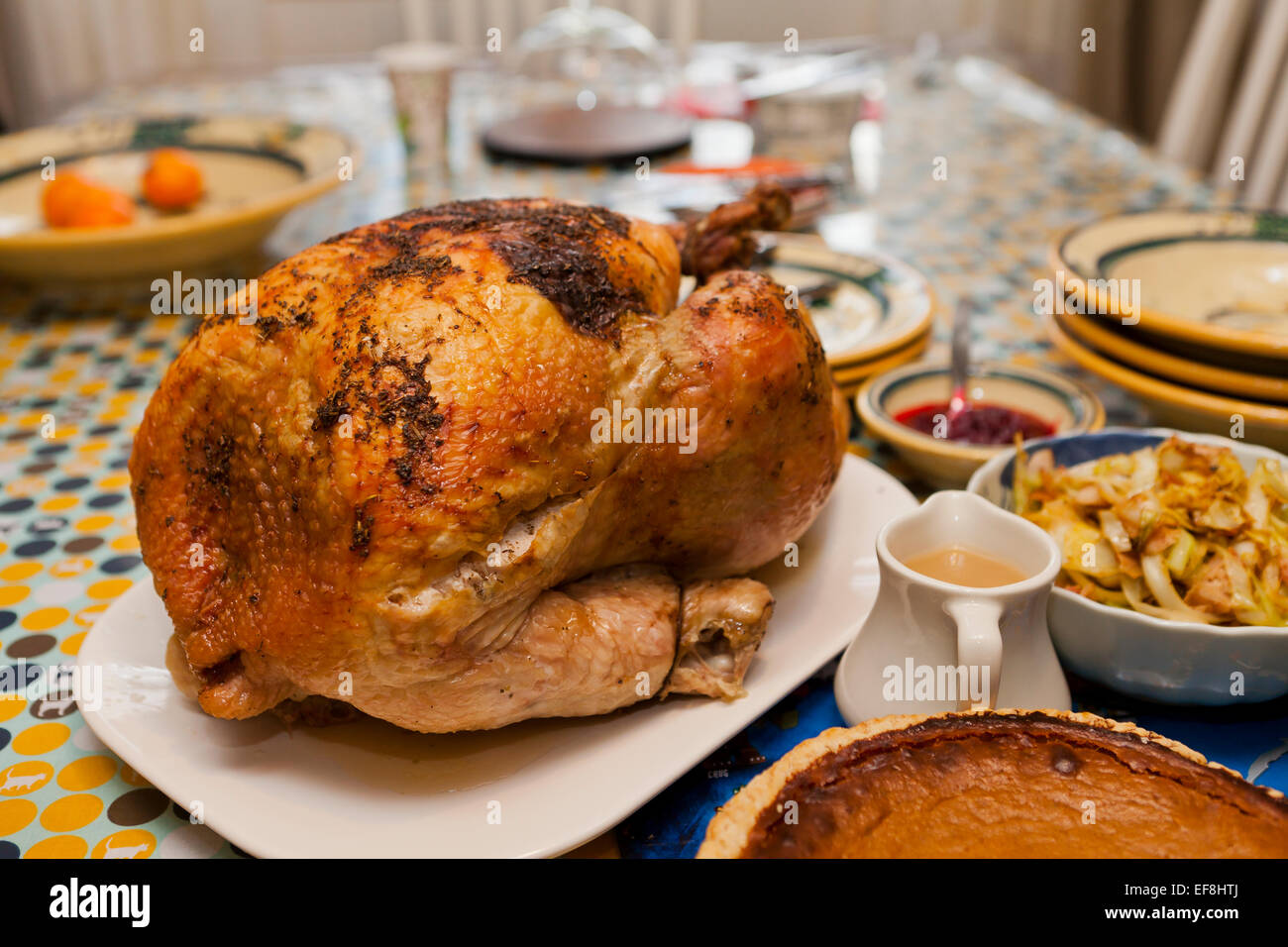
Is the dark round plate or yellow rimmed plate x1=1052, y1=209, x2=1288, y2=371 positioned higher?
the dark round plate

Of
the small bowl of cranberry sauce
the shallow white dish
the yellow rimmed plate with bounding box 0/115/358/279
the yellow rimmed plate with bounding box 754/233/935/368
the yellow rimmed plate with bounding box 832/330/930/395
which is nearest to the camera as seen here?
the shallow white dish

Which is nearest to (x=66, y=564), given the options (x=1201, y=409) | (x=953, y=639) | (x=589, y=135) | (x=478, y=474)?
(x=478, y=474)

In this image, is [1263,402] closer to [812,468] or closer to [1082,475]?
[1082,475]

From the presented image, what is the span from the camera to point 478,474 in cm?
115

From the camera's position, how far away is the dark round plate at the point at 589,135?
365 cm

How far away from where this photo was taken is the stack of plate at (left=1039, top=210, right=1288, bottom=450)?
6.13 feet

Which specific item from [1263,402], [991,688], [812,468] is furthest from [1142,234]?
[991,688]

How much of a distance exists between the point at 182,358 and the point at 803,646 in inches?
33.9

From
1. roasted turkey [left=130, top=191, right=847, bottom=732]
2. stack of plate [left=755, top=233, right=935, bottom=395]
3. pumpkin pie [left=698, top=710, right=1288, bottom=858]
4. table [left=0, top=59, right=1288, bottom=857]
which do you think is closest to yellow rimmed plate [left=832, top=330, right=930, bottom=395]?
stack of plate [left=755, top=233, right=935, bottom=395]

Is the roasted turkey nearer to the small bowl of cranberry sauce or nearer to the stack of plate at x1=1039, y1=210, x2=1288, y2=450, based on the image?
the small bowl of cranberry sauce

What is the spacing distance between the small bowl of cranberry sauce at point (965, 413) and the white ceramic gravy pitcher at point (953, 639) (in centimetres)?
43

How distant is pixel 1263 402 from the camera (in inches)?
73.8

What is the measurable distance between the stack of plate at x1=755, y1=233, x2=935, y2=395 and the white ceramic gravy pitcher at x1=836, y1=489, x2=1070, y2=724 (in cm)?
79
